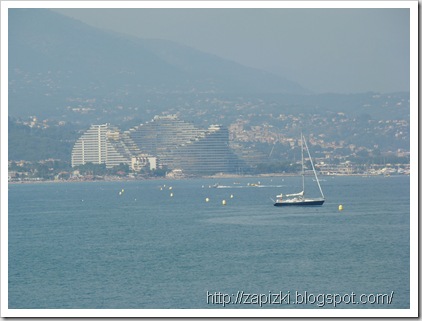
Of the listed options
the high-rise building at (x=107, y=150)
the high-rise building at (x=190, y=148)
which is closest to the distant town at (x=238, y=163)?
the high-rise building at (x=190, y=148)

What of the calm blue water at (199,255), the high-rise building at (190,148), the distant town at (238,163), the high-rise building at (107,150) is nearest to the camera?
the calm blue water at (199,255)

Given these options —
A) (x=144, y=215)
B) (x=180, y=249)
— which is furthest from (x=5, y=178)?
(x=144, y=215)

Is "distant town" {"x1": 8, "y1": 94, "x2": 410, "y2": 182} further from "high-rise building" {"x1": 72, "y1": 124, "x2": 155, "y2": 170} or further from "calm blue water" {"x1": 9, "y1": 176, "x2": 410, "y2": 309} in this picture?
"calm blue water" {"x1": 9, "y1": 176, "x2": 410, "y2": 309}

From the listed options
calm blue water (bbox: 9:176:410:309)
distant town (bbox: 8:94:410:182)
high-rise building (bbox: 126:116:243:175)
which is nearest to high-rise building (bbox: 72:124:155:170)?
distant town (bbox: 8:94:410:182)

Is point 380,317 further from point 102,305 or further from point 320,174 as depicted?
point 320,174

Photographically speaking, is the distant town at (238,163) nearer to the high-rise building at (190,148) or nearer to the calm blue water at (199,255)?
the high-rise building at (190,148)

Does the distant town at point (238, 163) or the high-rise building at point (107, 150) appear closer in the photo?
the distant town at point (238, 163)

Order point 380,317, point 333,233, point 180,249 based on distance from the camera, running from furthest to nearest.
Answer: point 333,233
point 180,249
point 380,317

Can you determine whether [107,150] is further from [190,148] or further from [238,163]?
[238,163]
